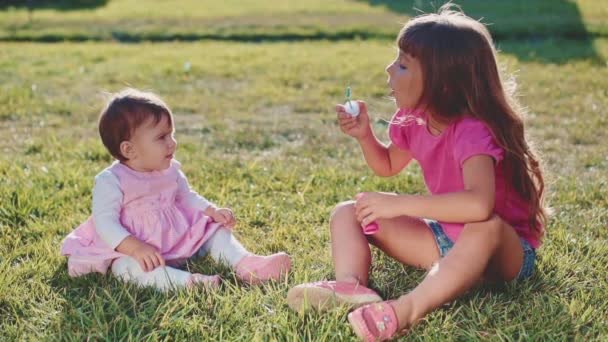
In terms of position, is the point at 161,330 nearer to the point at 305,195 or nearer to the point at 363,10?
the point at 305,195

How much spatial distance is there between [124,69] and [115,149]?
4.71 metres

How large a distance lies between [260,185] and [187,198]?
0.90m

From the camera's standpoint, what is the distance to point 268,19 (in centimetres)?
1147

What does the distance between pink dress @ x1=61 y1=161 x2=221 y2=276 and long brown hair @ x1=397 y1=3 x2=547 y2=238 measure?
936 millimetres

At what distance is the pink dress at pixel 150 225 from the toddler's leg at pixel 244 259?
4 cm

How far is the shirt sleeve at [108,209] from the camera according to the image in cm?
254

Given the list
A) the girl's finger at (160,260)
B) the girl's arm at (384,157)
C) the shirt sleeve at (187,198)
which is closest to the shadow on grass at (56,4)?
the shirt sleeve at (187,198)

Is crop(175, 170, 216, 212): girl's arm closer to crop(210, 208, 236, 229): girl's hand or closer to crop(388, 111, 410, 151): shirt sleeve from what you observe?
crop(210, 208, 236, 229): girl's hand

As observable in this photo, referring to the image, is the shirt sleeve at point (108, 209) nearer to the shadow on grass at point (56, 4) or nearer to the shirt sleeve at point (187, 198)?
the shirt sleeve at point (187, 198)

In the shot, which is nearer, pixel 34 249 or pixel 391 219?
pixel 391 219

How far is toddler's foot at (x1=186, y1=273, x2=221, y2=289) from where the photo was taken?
2395 mm

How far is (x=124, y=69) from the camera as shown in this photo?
718 centimetres

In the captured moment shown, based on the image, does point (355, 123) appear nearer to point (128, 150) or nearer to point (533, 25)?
point (128, 150)

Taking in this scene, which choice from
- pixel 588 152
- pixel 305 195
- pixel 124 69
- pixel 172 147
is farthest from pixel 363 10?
pixel 172 147
